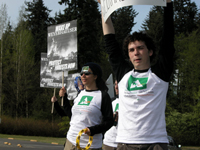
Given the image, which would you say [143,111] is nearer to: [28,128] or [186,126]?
[28,128]

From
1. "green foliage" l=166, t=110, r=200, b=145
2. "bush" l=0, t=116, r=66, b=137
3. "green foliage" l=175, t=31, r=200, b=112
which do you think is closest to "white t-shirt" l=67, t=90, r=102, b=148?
"bush" l=0, t=116, r=66, b=137

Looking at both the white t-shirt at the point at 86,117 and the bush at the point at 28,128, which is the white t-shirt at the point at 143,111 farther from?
the bush at the point at 28,128

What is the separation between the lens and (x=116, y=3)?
301 centimetres

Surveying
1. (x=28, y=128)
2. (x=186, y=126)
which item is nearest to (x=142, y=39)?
(x=28, y=128)

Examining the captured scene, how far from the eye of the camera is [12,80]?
43906mm

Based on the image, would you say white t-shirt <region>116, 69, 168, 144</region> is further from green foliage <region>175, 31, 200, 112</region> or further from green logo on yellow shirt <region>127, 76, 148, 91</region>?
green foliage <region>175, 31, 200, 112</region>

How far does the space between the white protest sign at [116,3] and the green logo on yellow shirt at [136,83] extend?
0.64m

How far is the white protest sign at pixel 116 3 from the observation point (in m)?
2.78

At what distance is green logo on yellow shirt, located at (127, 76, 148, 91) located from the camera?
9.78ft

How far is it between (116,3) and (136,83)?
72cm

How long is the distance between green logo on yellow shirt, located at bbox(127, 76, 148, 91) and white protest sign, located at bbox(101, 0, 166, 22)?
25.0 inches

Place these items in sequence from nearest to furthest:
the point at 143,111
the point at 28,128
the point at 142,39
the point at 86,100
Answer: the point at 143,111 → the point at 142,39 → the point at 86,100 → the point at 28,128

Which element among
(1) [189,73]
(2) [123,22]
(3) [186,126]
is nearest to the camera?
(3) [186,126]

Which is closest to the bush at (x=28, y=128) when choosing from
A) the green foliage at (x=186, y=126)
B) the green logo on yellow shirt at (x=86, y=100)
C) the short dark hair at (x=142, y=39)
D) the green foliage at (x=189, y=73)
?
the green foliage at (x=186, y=126)
